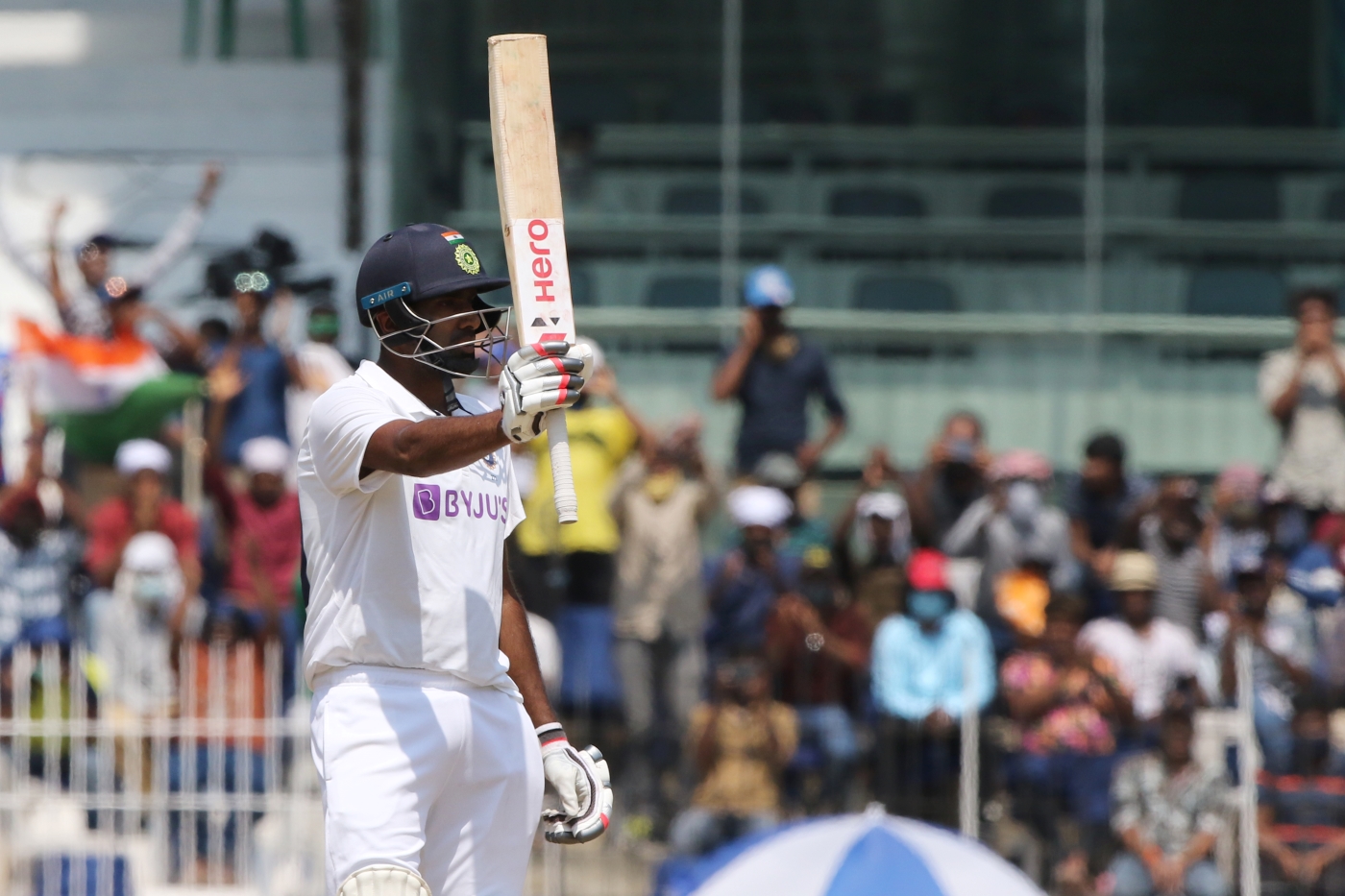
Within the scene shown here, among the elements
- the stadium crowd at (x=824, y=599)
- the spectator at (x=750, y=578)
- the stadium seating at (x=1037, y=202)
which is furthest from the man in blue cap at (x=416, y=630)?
the stadium seating at (x=1037, y=202)

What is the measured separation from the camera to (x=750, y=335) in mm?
10680

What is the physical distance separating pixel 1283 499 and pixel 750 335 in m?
2.72

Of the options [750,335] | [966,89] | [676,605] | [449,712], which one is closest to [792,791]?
[676,605]

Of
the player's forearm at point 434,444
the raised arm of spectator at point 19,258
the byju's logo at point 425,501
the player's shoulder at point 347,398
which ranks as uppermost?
the raised arm of spectator at point 19,258

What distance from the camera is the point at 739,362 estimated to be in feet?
34.8

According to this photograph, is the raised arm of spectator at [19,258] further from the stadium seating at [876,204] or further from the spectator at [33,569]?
the stadium seating at [876,204]

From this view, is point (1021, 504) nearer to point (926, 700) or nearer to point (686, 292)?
point (926, 700)

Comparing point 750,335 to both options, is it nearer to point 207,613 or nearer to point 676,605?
point 676,605

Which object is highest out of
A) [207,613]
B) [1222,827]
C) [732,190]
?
[732,190]

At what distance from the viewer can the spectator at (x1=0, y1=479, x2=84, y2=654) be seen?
31.6 ft

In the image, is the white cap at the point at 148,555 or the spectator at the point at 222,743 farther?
the white cap at the point at 148,555

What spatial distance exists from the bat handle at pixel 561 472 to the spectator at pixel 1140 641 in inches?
219

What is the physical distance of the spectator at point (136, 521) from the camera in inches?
398

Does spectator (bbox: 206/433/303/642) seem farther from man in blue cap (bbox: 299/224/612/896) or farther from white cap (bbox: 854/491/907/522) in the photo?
man in blue cap (bbox: 299/224/612/896)
